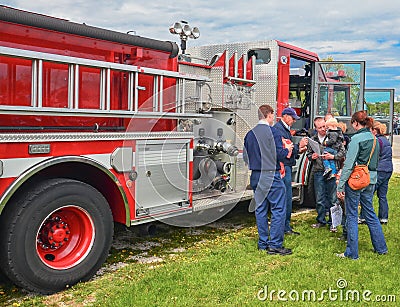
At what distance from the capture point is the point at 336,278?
184 inches

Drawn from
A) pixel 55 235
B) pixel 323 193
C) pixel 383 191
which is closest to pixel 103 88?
pixel 55 235

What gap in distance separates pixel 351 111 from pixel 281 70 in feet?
5.08

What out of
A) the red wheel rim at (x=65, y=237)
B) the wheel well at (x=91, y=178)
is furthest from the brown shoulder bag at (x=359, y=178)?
the red wheel rim at (x=65, y=237)

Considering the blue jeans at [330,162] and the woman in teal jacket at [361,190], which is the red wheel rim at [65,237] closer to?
the woman in teal jacket at [361,190]

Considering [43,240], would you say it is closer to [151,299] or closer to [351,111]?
[151,299]

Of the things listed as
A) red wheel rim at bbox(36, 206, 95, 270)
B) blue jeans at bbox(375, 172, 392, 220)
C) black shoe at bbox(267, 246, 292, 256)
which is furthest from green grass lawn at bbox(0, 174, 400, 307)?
blue jeans at bbox(375, 172, 392, 220)

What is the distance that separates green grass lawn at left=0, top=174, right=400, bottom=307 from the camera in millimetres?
4117

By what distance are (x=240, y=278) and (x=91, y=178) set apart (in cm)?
176

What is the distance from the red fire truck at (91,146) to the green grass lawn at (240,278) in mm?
317

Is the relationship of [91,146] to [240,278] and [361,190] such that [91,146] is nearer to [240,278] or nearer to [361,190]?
[240,278]

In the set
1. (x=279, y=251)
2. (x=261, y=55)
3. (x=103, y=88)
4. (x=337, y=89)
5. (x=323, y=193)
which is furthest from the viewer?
(x=337, y=89)

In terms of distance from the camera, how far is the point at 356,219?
5.35 meters

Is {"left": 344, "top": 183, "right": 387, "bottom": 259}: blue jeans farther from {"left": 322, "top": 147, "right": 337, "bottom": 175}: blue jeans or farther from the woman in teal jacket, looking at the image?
{"left": 322, "top": 147, "right": 337, "bottom": 175}: blue jeans

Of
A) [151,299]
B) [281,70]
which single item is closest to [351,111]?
[281,70]
